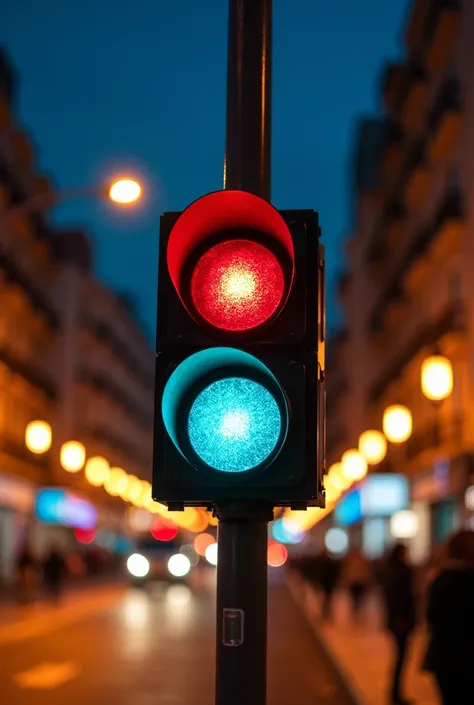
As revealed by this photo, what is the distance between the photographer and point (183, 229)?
4027mm

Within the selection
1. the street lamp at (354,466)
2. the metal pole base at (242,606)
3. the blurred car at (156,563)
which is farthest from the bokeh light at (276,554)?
the metal pole base at (242,606)

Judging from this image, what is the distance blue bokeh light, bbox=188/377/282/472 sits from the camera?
379 centimetres

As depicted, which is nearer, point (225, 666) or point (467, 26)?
point (225, 666)

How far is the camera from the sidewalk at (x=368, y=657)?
46.4ft

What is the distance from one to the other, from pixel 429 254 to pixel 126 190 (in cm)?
2692

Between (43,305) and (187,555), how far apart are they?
598 inches

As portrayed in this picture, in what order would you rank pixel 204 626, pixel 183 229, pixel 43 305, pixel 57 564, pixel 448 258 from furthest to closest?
1. pixel 43 305
2. pixel 448 258
3. pixel 57 564
4. pixel 204 626
5. pixel 183 229

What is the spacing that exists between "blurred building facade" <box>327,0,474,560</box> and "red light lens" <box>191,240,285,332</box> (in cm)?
2077

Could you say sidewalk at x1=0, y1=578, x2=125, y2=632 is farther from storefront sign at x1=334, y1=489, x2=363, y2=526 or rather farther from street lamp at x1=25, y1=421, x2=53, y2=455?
storefront sign at x1=334, y1=489, x2=363, y2=526

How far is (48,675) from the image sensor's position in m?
17.4

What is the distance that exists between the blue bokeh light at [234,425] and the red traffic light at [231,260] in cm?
20

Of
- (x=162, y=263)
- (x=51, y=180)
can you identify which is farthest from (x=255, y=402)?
(x=51, y=180)

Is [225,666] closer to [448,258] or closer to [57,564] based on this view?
[57,564]

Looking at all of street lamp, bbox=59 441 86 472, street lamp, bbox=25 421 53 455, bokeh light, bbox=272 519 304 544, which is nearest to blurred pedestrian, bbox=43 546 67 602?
street lamp, bbox=59 441 86 472
